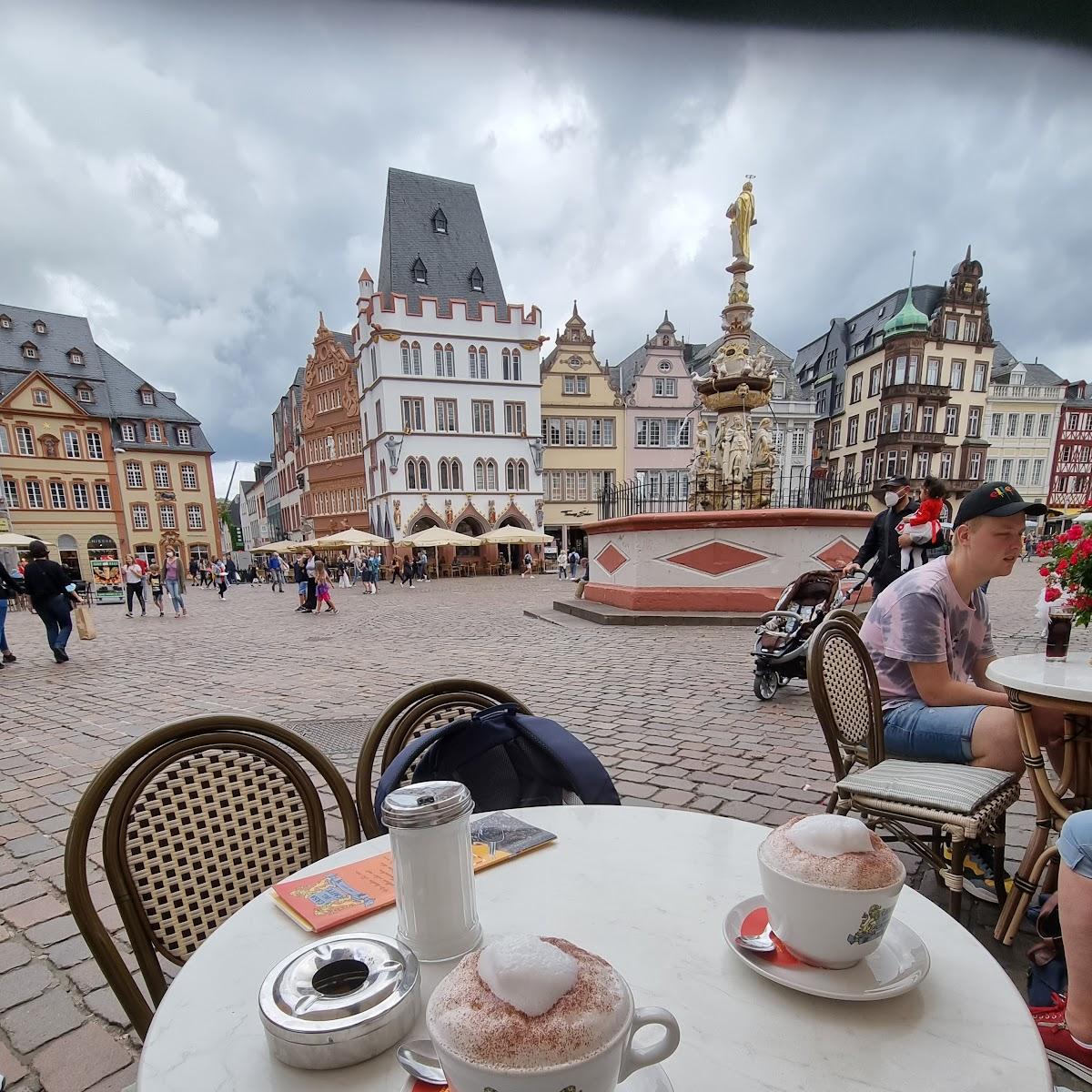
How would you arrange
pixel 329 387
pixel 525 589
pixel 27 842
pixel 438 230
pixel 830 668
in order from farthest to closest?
pixel 329 387 < pixel 438 230 < pixel 525 589 < pixel 27 842 < pixel 830 668

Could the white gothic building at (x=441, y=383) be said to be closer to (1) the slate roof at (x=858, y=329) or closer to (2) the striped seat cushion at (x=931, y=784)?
(1) the slate roof at (x=858, y=329)

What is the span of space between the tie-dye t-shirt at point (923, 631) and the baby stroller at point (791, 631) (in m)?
2.31

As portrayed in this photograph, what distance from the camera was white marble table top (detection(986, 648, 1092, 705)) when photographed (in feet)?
5.78

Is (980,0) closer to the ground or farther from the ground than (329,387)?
closer to the ground

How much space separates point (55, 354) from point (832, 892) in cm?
4515

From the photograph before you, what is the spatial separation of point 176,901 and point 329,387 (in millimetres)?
35858

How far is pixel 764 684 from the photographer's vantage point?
5039 mm

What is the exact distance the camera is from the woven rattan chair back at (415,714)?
1.63 meters

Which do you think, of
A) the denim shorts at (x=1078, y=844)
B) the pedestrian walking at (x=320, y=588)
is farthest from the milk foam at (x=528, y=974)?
the pedestrian walking at (x=320, y=588)

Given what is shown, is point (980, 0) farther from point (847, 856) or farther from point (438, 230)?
point (438, 230)

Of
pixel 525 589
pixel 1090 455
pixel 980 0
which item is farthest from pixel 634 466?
pixel 1090 455

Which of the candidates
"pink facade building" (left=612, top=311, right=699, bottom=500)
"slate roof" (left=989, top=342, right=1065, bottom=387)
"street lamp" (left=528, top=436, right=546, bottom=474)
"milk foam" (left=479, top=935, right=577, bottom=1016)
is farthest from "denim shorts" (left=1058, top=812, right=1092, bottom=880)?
"slate roof" (left=989, top=342, right=1065, bottom=387)

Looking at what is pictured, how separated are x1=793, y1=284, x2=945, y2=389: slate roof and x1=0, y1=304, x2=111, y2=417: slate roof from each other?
45.0 m

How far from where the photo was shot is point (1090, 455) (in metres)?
39.3
